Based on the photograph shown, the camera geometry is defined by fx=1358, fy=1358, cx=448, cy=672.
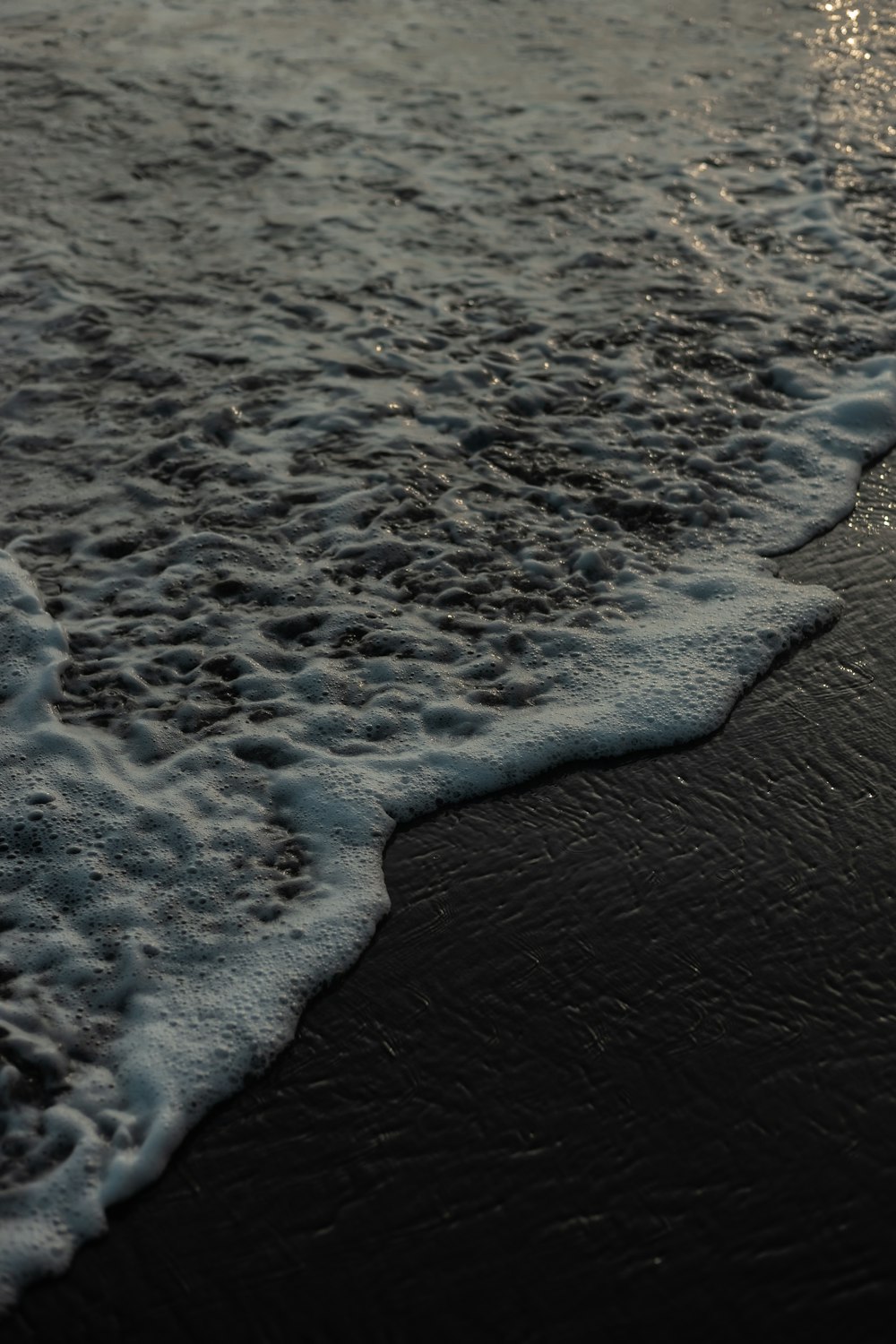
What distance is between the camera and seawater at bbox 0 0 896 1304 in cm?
275

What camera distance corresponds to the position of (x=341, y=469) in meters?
4.24

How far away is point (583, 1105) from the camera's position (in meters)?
2.38

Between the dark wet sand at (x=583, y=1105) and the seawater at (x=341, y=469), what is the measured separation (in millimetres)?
129

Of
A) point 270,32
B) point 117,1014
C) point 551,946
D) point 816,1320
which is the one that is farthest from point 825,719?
point 270,32

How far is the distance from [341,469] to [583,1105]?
2.39 meters

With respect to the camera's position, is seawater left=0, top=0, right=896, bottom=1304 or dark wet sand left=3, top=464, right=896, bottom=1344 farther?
seawater left=0, top=0, right=896, bottom=1304

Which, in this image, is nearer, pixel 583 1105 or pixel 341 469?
pixel 583 1105

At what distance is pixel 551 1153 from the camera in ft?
7.56

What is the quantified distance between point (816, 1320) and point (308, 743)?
166cm

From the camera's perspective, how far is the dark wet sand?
6.92ft

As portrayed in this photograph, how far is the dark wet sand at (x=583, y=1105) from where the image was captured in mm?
2109

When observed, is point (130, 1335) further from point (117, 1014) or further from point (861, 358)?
point (861, 358)

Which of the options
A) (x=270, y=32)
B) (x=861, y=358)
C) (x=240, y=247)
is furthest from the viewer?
(x=270, y=32)

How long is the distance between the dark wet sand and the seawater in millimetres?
129
